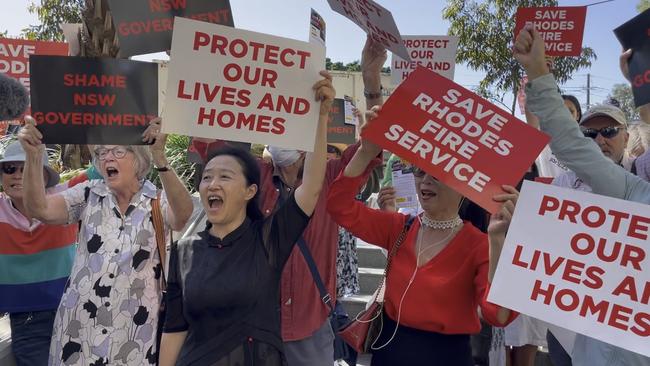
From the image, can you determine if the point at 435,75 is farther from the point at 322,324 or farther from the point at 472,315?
the point at 322,324

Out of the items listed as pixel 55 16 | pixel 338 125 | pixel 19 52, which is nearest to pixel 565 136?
pixel 338 125

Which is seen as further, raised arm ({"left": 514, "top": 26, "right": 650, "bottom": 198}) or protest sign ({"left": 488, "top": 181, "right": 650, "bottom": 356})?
raised arm ({"left": 514, "top": 26, "right": 650, "bottom": 198})

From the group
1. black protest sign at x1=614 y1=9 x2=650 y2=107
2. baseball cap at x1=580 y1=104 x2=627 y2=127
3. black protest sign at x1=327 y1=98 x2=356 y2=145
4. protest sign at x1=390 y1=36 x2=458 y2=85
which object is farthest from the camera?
black protest sign at x1=327 y1=98 x2=356 y2=145

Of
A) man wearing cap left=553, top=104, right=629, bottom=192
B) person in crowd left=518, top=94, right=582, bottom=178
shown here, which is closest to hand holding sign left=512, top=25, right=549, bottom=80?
man wearing cap left=553, top=104, right=629, bottom=192

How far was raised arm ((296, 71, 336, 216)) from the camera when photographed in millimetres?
2531

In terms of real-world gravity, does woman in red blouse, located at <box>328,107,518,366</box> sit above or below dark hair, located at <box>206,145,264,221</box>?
below

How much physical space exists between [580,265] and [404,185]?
2.08 meters

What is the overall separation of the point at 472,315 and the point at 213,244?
1148 millimetres

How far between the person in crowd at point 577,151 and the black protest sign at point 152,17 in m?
1.77

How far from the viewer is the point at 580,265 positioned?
2061 millimetres

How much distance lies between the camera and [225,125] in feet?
8.72

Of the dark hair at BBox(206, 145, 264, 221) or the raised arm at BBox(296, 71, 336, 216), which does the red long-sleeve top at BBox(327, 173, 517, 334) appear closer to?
the raised arm at BBox(296, 71, 336, 216)

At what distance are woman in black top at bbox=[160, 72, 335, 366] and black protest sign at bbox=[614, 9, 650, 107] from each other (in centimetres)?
129

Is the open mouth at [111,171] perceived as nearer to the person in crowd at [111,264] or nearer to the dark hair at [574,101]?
the person in crowd at [111,264]
